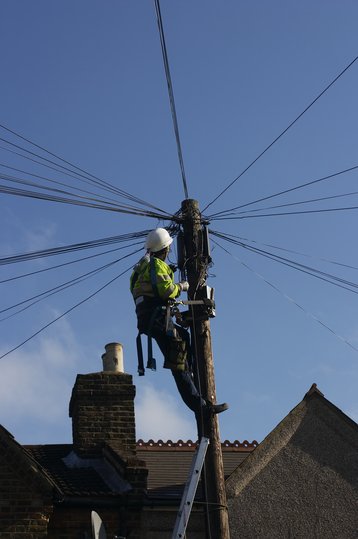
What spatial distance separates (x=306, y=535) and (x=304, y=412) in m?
2.15

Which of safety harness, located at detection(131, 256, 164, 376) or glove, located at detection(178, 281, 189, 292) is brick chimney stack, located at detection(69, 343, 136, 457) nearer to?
safety harness, located at detection(131, 256, 164, 376)

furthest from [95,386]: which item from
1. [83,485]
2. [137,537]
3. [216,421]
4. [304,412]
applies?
[216,421]

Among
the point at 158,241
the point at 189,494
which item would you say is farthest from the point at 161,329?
the point at 189,494

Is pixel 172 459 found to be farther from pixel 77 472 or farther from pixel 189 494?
pixel 189 494

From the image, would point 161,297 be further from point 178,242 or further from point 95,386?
point 95,386

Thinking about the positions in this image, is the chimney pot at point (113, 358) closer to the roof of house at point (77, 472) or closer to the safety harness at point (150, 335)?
the roof of house at point (77, 472)

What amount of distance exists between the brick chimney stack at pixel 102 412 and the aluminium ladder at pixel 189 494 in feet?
16.2

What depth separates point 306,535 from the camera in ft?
48.3

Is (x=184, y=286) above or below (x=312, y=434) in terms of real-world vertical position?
below

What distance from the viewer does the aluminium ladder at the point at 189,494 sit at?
8586 millimetres

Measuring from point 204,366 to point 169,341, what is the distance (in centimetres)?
53

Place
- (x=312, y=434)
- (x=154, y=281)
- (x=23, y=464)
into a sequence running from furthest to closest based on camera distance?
(x=312, y=434) < (x=23, y=464) < (x=154, y=281)

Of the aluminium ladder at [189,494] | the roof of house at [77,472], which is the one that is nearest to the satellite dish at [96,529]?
the aluminium ladder at [189,494]

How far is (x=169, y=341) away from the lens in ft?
31.7
